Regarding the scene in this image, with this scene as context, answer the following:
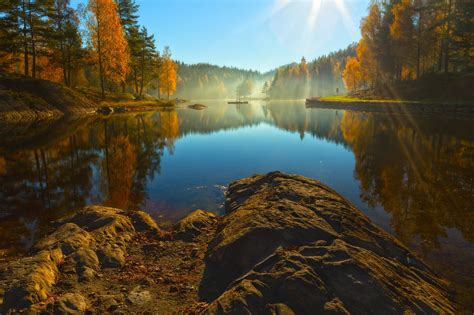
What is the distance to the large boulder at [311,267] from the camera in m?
4.95

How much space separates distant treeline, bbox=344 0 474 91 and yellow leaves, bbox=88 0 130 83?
55464 mm

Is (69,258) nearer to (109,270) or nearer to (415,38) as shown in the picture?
(109,270)

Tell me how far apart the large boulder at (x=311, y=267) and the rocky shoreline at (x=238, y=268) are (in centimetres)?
2

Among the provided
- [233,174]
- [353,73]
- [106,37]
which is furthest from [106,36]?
[353,73]

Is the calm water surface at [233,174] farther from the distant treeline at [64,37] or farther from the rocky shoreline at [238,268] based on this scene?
the distant treeline at [64,37]

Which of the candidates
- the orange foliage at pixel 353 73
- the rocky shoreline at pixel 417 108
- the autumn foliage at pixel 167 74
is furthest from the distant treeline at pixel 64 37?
the orange foliage at pixel 353 73

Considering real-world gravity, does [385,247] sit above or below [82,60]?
below

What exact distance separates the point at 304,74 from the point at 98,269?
677 ft

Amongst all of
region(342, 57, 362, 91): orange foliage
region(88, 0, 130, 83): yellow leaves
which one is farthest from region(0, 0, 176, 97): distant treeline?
region(342, 57, 362, 91): orange foliage

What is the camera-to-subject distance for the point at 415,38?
5678 centimetres

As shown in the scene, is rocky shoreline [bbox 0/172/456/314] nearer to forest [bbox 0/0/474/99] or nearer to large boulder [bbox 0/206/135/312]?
large boulder [bbox 0/206/135/312]

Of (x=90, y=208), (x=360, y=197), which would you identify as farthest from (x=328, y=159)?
(x=90, y=208)

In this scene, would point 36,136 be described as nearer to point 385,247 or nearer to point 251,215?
point 251,215

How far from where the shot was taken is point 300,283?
516 cm
